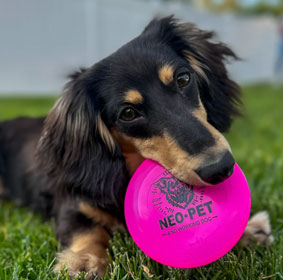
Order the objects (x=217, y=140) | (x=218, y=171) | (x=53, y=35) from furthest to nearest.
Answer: (x=53, y=35) → (x=217, y=140) → (x=218, y=171)

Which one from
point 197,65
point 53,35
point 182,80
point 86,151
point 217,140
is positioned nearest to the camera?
point 217,140

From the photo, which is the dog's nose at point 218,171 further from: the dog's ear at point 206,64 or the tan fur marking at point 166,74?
the dog's ear at point 206,64

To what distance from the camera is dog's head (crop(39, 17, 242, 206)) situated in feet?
6.04

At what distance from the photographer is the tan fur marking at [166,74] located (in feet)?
6.80

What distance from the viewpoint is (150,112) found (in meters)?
2.01

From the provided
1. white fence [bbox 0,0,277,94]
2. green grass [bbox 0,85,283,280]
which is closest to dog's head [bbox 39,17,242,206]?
green grass [bbox 0,85,283,280]

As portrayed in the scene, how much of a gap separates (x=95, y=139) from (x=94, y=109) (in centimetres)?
18

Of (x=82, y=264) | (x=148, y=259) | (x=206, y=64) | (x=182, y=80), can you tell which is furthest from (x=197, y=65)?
(x=82, y=264)

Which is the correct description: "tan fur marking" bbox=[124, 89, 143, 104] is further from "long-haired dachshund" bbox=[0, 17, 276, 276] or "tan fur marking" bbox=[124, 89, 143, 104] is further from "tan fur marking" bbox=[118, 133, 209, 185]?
"tan fur marking" bbox=[118, 133, 209, 185]

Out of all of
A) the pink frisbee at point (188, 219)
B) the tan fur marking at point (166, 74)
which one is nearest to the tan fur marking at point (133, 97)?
the tan fur marking at point (166, 74)

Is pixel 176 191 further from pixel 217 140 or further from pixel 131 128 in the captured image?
pixel 131 128

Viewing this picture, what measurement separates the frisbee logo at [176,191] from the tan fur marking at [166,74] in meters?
0.54

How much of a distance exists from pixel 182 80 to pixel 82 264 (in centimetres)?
115

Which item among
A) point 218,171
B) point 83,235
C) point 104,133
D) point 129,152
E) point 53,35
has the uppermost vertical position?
point 218,171
